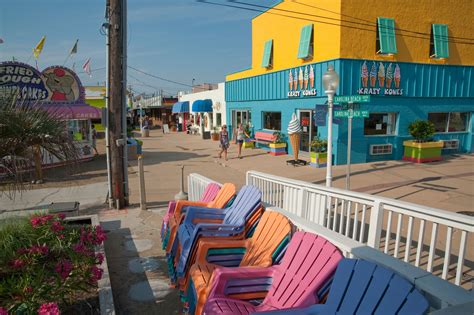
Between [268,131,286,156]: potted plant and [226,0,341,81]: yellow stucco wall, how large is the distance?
11.0ft

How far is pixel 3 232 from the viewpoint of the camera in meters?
3.65

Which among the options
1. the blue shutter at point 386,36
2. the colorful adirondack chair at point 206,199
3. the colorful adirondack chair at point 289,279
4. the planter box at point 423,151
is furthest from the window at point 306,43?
the colorful adirondack chair at point 289,279

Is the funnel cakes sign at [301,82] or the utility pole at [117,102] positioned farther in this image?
the funnel cakes sign at [301,82]

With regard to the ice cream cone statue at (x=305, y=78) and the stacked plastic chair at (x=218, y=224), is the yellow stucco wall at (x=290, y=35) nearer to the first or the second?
the ice cream cone statue at (x=305, y=78)

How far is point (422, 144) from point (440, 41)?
15.4 feet

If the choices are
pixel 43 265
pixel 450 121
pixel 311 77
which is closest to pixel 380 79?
pixel 311 77

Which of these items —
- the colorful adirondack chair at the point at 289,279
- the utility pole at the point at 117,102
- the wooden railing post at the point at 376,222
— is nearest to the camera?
the colorful adirondack chair at the point at 289,279

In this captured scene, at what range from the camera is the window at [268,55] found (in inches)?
656

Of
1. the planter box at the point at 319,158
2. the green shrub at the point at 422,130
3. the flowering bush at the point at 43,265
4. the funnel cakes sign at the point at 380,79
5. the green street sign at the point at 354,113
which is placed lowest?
the planter box at the point at 319,158

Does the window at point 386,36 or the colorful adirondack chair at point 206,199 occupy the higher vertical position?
the window at point 386,36

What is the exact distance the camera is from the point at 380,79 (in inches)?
498

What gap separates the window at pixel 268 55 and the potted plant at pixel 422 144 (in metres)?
7.47

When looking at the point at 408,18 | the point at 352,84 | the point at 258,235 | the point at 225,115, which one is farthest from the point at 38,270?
the point at 225,115

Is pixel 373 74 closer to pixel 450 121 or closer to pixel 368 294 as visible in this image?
pixel 450 121
